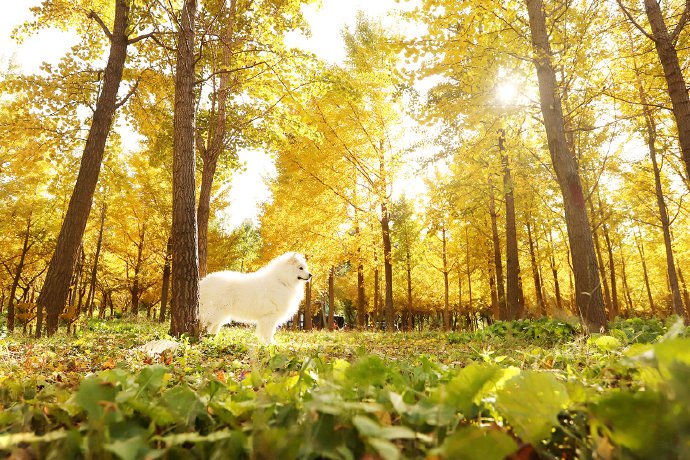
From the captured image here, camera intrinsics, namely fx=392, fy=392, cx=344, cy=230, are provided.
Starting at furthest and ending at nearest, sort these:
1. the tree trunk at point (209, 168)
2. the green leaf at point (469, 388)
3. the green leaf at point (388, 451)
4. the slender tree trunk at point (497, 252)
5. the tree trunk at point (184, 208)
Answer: the slender tree trunk at point (497, 252) < the tree trunk at point (209, 168) < the tree trunk at point (184, 208) < the green leaf at point (469, 388) < the green leaf at point (388, 451)

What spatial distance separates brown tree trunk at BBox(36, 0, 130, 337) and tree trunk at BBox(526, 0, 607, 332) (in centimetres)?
780

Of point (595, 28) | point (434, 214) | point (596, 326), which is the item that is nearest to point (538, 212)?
point (434, 214)

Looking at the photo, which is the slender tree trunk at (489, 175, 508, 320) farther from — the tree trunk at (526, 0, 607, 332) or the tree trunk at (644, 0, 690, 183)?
the tree trunk at (644, 0, 690, 183)

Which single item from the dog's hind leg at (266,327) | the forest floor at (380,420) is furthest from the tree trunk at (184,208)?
the forest floor at (380,420)

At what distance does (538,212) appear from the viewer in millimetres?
15172

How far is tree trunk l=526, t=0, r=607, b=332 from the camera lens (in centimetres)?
621

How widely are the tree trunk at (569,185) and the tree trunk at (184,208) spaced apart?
5627mm

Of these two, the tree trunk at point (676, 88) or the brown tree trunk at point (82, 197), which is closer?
the tree trunk at point (676, 88)

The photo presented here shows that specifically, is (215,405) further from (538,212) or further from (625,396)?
(538,212)

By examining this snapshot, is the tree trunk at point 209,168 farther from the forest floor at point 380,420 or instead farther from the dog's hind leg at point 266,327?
the forest floor at point 380,420

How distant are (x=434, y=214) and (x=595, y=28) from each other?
494 centimetres

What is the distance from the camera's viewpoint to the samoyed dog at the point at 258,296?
7.27 meters

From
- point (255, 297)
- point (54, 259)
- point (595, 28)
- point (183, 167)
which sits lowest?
point (255, 297)

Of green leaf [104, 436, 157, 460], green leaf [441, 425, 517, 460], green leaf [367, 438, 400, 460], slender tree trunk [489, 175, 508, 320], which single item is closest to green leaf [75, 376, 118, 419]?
green leaf [104, 436, 157, 460]
